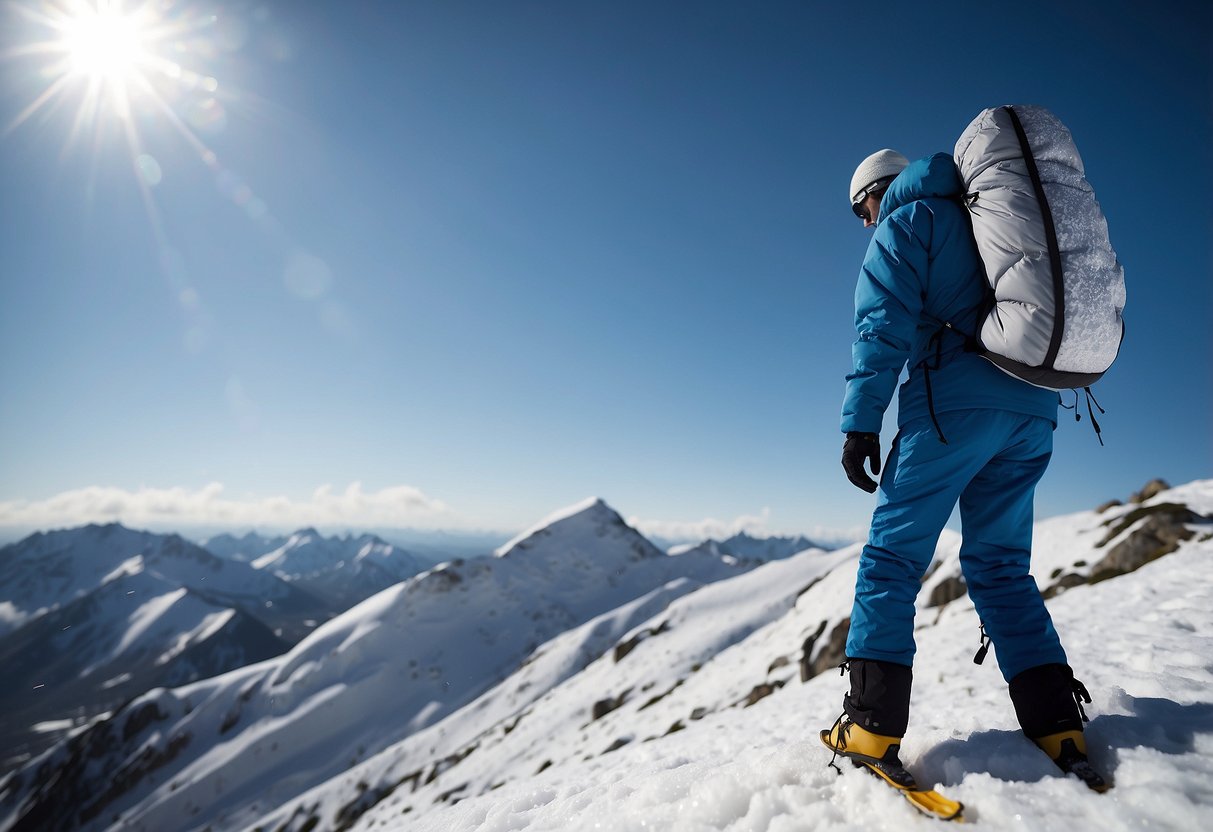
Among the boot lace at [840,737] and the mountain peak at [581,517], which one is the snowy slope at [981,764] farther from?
the mountain peak at [581,517]

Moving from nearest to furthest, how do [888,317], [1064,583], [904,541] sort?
[904,541] < [888,317] < [1064,583]

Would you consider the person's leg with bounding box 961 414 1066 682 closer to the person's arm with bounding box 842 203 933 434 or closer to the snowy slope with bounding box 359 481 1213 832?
the snowy slope with bounding box 359 481 1213 832

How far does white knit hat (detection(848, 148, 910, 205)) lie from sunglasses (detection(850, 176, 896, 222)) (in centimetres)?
2

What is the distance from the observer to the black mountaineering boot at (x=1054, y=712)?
93.1 inches

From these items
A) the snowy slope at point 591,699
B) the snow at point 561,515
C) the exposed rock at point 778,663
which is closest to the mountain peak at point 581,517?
the snow at point 561,515

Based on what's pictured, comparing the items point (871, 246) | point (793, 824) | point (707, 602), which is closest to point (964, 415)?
point (871, 246)

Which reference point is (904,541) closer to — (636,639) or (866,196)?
(866,196)

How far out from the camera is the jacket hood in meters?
2.88

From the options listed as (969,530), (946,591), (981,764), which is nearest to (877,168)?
→ (969,530)

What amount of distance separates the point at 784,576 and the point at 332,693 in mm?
60701

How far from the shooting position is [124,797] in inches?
2793

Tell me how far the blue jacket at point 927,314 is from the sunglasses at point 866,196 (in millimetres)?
660

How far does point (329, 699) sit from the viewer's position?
211 feet

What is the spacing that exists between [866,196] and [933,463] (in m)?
2.10
